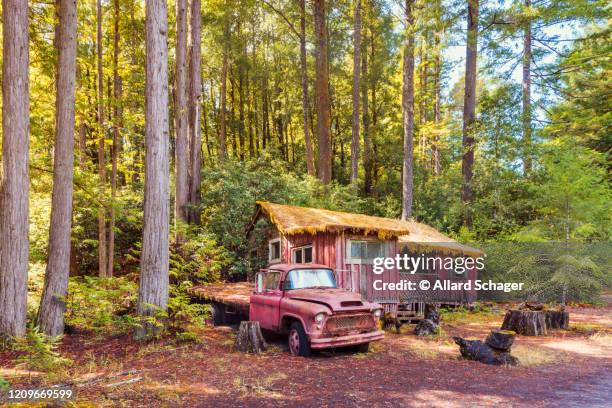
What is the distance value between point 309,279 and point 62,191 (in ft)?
20.3

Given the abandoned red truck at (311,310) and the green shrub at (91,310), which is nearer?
the abandoned red truck at (311,310)

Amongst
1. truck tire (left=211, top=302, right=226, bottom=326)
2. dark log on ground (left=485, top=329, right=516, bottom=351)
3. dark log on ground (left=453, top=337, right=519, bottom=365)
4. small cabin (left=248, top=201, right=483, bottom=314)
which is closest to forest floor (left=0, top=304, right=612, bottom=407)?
dark log on ground (left=453, top=337, right=519, bottom=365)

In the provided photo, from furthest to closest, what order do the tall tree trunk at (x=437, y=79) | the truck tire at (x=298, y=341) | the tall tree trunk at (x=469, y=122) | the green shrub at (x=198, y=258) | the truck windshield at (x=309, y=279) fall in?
the tall tree trunk at (x=469, y=122) < the tall tree trunk at (x=437, y=79) < the green shrub at (x=198, y=258) < the truck windshield at (x=309, y=279) < the truck tire at (x=298, y=341)

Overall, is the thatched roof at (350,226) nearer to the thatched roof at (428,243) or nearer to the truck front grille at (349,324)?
the thatched roof at (428,243)

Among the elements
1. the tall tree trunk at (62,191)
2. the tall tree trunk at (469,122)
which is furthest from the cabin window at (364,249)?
the tall tree trunk at (469,122)

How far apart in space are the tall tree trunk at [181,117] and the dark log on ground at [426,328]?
444 inches

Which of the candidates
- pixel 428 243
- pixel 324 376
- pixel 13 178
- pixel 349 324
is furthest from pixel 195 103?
pixel 324 376

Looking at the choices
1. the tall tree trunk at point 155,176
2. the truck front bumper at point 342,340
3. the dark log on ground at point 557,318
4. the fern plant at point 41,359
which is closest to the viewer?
the fern plant at point 41,359

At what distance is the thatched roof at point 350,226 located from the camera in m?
12.7

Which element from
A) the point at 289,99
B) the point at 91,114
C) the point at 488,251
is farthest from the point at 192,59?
the point at 488,251

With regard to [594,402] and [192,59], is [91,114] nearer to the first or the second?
[192,59]

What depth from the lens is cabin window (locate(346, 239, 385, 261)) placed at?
13.0 meters

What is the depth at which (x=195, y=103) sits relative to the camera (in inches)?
790

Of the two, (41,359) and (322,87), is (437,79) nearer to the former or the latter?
(322,87)
